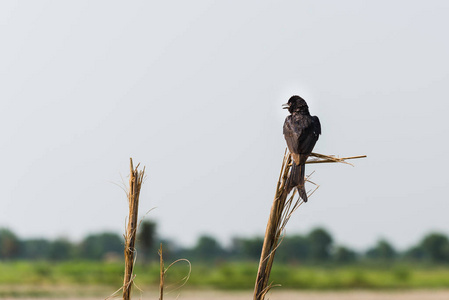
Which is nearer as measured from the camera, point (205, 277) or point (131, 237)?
point (131, 237)

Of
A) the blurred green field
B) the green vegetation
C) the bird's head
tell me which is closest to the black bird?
the bird's head

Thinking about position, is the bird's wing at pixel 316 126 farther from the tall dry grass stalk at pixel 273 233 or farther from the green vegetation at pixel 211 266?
the green vegetation at pixel 211 266

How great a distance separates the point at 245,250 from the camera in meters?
44.2

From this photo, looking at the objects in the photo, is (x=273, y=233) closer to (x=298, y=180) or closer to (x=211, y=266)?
(x=298, y=180)

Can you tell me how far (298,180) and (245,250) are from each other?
4141cm

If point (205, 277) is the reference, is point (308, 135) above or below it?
below

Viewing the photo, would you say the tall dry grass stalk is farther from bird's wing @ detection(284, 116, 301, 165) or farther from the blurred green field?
the blurred green field

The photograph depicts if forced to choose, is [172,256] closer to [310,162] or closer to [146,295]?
[146,295]

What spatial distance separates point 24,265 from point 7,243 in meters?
9.38

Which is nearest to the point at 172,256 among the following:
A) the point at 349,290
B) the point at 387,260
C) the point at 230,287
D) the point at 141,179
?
the point at 230,287

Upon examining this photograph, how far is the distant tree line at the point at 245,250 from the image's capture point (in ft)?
139

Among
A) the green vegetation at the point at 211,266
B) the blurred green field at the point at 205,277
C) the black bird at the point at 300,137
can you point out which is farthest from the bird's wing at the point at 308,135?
the blurred green field at the point at 205,277

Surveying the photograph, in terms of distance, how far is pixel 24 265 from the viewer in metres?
Result: 33.1

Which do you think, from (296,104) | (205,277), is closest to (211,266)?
(205,277)
